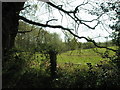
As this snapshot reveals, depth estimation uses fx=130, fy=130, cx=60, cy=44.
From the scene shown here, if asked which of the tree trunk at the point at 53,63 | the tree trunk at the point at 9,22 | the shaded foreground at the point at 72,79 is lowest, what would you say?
the shaded foreground at the point at 72,79

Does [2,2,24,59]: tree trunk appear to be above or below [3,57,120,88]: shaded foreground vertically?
above

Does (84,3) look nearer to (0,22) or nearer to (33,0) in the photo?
(33,0)

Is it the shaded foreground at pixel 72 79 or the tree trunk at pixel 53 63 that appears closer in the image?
the shaded foreground at pixel 72 79

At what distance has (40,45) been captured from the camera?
412cm

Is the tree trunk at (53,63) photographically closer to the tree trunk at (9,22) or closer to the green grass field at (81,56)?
the green grass field at (81,56)

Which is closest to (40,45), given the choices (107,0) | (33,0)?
(33,0)

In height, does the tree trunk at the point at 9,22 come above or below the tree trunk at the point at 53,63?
above

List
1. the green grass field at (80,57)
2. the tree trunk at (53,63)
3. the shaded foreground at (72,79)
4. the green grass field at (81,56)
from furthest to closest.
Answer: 1. the green grass field at (81,56)
2. the green grass field at (80,57)
3. the tree trunk at (53,63)
4. the shaded foreground at (72,79)

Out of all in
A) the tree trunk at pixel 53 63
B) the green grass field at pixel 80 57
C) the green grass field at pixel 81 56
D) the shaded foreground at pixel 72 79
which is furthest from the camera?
the green grass field at pixel 81 56

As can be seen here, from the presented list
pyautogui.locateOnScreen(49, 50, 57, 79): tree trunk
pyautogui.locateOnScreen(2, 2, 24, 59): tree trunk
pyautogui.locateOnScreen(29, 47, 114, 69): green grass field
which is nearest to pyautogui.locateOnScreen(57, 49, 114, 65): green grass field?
pyautogui.locateOnScreen(29, 47, 114, 69): green grass field

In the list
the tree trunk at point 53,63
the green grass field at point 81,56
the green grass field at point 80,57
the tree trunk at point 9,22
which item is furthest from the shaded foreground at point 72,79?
the tree trunk at point 9,22

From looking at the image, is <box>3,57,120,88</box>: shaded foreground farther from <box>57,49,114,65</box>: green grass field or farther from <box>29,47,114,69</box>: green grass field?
<box>57,49,114,65</box>: green grass field

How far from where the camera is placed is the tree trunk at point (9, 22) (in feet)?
13.9

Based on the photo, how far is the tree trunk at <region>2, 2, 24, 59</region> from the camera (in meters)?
4.23
